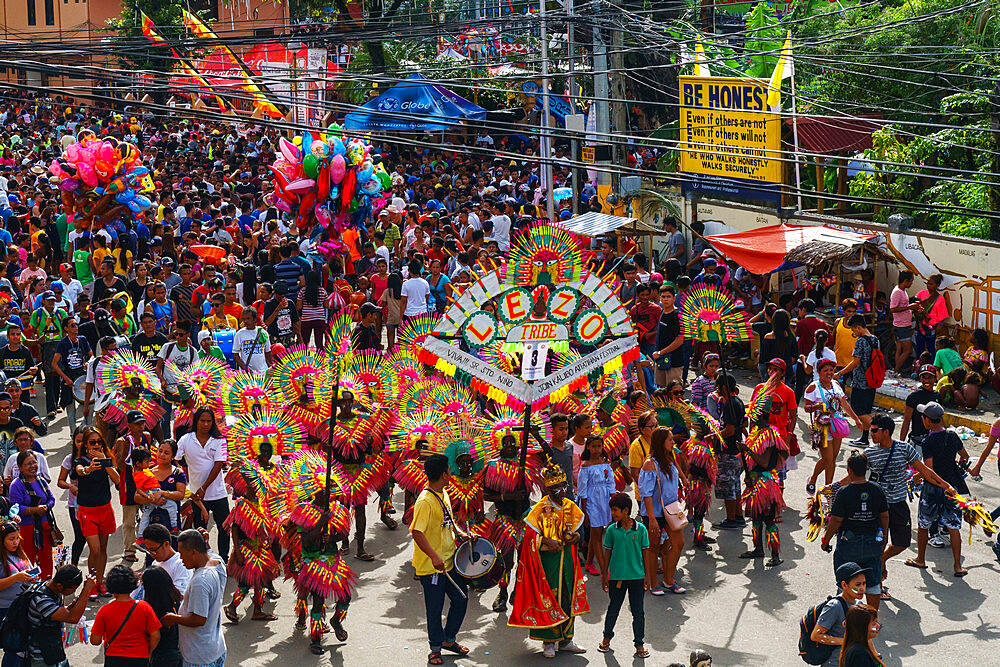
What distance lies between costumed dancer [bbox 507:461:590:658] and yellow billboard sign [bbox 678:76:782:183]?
12.3m

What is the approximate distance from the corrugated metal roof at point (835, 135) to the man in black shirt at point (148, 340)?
13695 millimetres

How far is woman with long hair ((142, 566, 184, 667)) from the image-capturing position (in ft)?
22.3

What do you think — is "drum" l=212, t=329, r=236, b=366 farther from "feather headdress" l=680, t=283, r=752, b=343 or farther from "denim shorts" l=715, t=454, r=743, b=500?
"denim shorts" l=715, t=454, r=743, b=500

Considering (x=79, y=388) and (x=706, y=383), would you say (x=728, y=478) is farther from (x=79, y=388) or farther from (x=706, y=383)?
(x=79, y=388)

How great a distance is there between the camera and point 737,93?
2039cm

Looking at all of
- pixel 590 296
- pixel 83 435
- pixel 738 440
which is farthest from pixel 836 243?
pixel 83 435

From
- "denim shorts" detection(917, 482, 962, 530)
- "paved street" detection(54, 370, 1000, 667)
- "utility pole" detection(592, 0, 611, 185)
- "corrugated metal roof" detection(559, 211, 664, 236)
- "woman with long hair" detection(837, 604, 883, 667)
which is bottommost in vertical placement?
"paved street" detection(54, 370, 1000, 667)

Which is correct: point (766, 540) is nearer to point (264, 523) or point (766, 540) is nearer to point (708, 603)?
point (708, 603)

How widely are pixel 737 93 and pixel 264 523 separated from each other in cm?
1419

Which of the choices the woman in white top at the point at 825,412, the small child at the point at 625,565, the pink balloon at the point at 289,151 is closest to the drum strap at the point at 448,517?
the small child at the point at 625,565

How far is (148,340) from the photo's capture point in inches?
479

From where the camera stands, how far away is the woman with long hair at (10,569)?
717 cm

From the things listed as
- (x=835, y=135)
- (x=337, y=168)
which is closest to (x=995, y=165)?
(x=835, y=135)

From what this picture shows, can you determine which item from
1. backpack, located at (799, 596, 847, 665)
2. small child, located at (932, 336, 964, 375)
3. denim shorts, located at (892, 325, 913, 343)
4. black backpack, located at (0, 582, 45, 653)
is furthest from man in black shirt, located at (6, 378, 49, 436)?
denim shorts, located at (892, 325, 913, 343)
